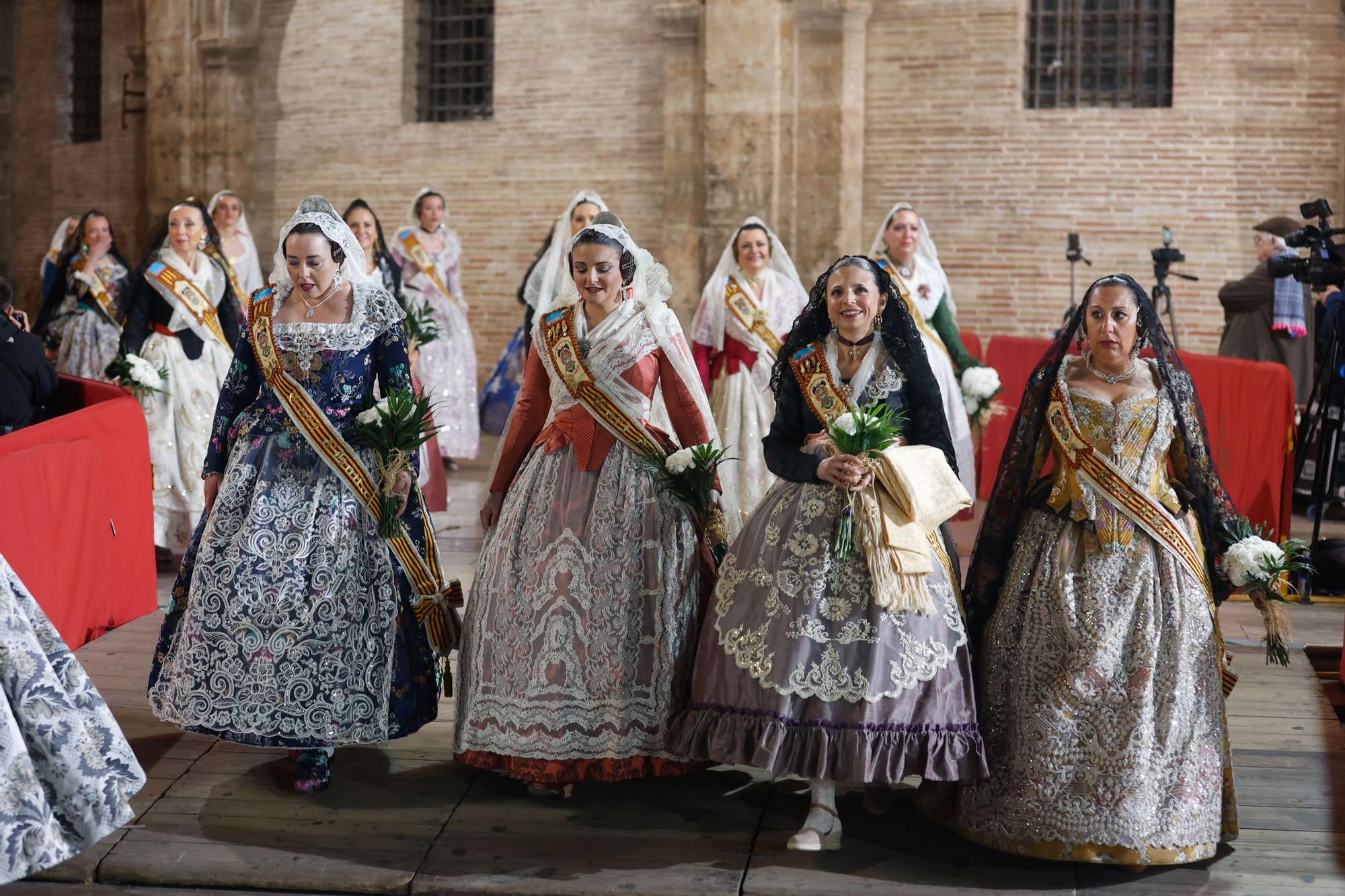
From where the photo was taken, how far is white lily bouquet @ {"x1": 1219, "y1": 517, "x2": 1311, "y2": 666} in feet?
12.4

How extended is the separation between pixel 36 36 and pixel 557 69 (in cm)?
682

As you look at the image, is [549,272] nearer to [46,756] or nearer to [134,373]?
[134,373]

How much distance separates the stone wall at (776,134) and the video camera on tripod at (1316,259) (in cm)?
425

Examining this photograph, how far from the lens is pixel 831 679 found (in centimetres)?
371

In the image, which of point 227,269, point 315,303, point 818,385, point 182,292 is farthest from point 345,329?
point 227,269

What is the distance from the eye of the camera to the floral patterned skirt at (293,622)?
413cm

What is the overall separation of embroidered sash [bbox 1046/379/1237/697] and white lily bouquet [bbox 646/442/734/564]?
2.95 feet

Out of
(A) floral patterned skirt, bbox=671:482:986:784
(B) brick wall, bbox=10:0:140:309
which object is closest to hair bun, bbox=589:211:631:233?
(A) floral patterned skirt, bbox=671:482:986:784

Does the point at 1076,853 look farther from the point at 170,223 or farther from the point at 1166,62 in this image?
the point at 1166,62

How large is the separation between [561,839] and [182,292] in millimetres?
4174

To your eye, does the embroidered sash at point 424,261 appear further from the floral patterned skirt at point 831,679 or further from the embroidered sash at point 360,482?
the floral patterned skirt at point 831,679

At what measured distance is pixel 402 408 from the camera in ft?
13.9

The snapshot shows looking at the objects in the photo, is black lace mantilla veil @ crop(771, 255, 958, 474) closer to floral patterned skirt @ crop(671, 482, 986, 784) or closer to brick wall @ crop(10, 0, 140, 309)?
floral patterned skirt @ crop(671, 482, 986, 784)

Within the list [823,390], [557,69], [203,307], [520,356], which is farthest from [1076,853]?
[557,69]
